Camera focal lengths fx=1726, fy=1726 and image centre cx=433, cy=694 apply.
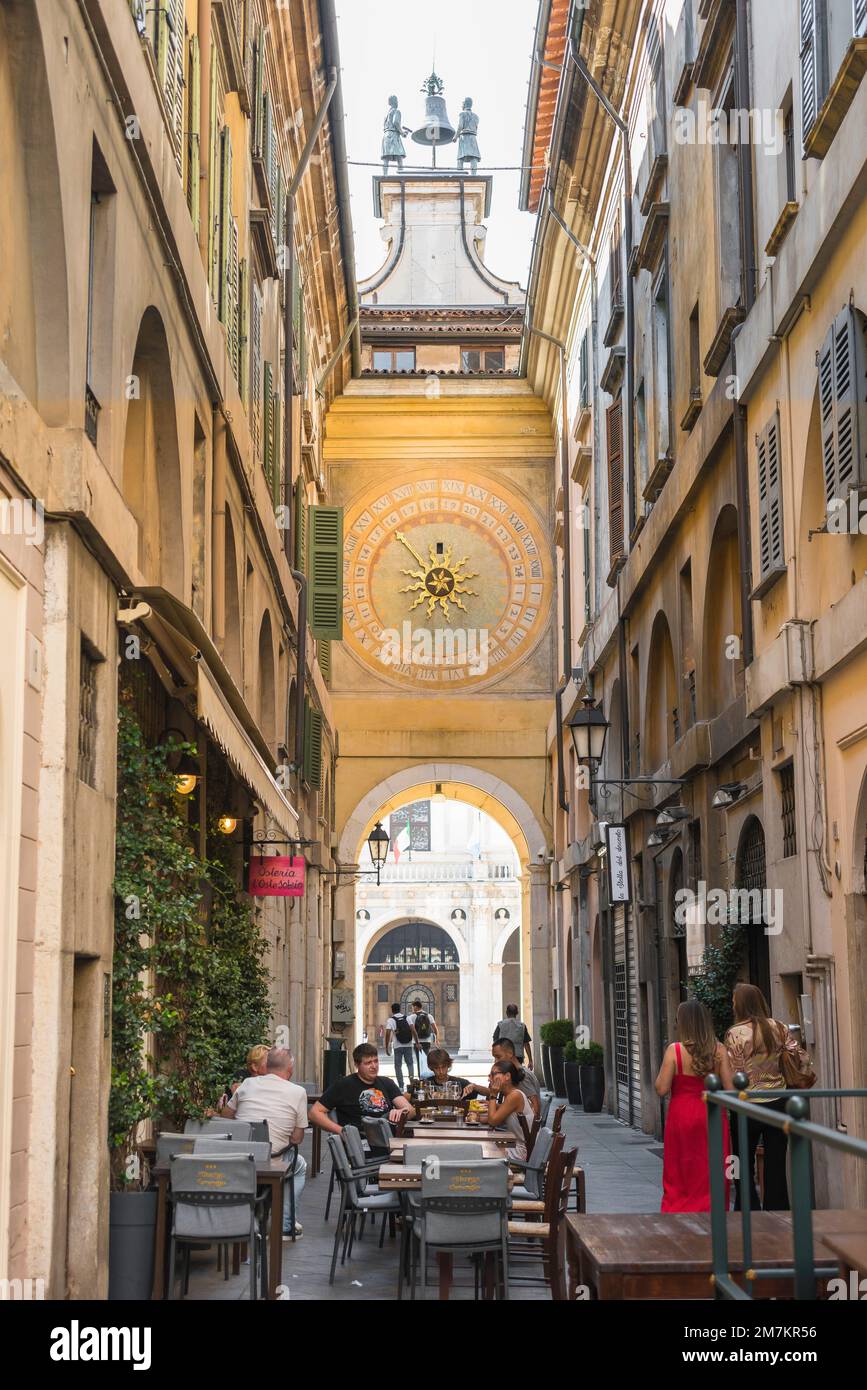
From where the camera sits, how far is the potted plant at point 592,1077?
77.5ft

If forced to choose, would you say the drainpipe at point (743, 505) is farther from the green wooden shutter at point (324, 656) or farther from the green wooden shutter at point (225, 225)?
the green wooden shutter at point (324, 656)

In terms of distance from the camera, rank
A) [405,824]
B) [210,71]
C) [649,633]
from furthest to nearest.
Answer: [405,824] < [649,633] < [210,71]

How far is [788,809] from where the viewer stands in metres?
12.1

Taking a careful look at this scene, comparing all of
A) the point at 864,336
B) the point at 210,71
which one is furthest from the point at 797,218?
the point at 210,71

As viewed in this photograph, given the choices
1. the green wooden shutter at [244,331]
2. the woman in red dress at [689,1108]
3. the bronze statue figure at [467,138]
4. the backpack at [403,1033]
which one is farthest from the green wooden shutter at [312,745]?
the bronze statue figure at [467,138]

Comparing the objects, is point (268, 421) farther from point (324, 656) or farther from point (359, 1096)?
point (324, 656)

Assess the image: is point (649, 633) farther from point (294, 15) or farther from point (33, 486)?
point (33, 486)

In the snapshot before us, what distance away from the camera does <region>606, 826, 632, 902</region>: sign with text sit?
20.2 m

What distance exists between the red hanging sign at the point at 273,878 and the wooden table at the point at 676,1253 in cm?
1145
